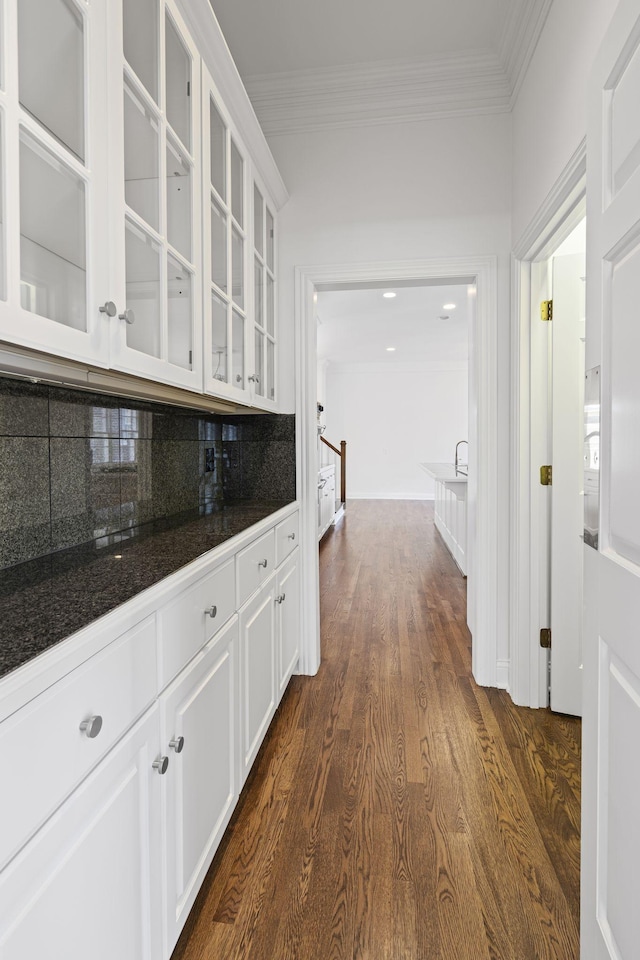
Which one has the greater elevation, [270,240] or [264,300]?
[270,240]

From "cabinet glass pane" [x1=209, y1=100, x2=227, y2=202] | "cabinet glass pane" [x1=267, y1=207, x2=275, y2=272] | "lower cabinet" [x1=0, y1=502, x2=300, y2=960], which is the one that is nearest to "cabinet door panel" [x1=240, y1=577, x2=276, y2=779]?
"lower cabinet" [x1=0, y1=502, x2=300, y2=960]

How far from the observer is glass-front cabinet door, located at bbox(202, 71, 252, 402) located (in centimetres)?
165

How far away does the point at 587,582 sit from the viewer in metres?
1.17

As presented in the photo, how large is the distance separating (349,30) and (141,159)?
1552 millimetres

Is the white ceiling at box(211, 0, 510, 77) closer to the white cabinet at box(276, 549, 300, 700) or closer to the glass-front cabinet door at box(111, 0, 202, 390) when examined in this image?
the glass-front cabinet door at box(111, 0, 202, 390)

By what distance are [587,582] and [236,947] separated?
1.15 meters

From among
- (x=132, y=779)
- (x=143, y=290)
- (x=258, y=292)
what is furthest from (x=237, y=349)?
(x=132, y=779)

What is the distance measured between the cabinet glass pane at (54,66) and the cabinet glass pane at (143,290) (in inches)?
8.7

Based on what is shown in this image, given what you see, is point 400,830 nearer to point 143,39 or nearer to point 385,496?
point 143,39

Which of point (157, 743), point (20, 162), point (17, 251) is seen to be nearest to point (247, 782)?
point (157, 743)

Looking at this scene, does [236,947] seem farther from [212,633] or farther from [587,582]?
[587,582]

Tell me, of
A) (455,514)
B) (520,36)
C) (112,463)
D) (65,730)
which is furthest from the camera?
(455,514)

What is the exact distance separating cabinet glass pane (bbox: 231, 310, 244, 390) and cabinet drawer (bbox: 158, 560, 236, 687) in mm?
761

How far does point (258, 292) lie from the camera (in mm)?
2260
